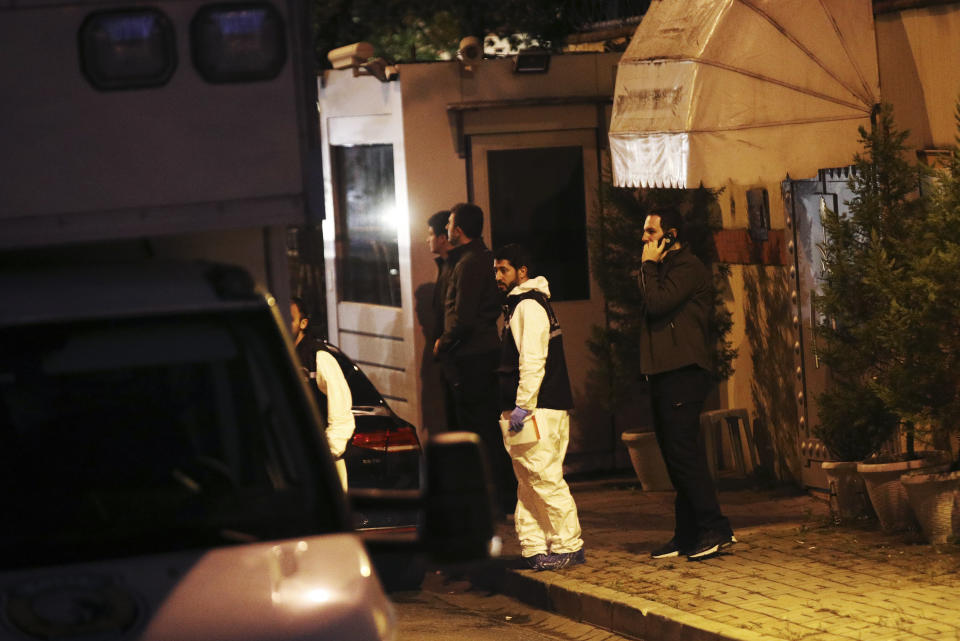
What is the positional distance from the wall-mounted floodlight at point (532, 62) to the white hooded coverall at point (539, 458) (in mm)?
4065

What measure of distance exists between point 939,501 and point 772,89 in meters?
2.93

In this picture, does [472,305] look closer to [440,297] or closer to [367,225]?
[440,297]

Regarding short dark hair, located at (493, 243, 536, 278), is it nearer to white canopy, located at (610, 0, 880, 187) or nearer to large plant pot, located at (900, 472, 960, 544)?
white canopy, located at (610, 0, 880, 187)

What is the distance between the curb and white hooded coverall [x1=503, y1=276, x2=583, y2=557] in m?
0.25

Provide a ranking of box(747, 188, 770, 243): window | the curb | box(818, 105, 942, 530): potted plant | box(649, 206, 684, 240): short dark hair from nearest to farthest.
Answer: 1. the curb
2. box(818, 105, 942, 530): potted plant
3. box(649, 206, 684, 240): short dark hair
4. box(747, 188, 770, 243): window

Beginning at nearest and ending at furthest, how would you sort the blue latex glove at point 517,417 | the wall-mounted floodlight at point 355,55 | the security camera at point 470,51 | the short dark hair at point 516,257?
the blue latex glove at point 517,417
the short dark hair at point 516,257
the security camera at point 470,51
the wall-mounted floodlight at point 355,55

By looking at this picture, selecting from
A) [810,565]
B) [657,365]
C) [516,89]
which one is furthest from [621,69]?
[810,565]

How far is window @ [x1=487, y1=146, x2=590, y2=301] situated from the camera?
13938mm

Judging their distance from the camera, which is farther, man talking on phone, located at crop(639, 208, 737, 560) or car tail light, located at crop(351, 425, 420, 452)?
man talking on phone, located at crop(639, 208, 737, 560)

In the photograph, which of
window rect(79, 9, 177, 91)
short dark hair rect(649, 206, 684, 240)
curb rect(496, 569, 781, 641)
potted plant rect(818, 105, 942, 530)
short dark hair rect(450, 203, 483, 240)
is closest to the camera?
window rect(79, 9, 177, 91)

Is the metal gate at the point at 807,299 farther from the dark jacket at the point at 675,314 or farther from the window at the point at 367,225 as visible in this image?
the window at the point at 367,225

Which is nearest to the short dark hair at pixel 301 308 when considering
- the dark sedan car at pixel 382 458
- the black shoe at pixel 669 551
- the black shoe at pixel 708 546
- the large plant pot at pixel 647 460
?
the dark sedan car at pixel 382 458

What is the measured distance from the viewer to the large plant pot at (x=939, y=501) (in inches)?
374

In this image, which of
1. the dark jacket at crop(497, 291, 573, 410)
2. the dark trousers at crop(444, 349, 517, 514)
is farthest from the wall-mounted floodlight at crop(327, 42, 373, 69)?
the dark jacket at crop(497, 291, 573, 410)
